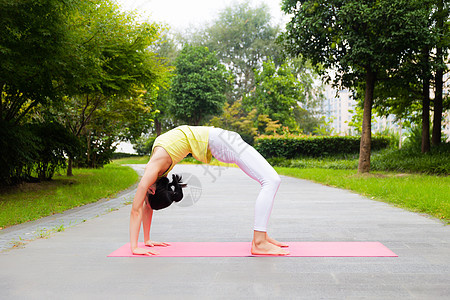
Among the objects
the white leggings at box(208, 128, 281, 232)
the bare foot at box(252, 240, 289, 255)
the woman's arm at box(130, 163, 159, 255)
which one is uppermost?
the white leggings at box(208, 128, 281, 232)

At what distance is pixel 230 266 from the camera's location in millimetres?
3703

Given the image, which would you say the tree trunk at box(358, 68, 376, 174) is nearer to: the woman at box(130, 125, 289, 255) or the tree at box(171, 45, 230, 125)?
the woman at box(130, 125, 289, 255)

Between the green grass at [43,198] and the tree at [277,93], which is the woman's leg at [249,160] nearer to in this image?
the green grass at [43,198]

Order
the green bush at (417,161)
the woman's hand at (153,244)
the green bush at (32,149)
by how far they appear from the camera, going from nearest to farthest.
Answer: the woman's hand at (153,244), the green bush at (32,149), the green bush at (417,161)

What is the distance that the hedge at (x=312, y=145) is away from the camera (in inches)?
926

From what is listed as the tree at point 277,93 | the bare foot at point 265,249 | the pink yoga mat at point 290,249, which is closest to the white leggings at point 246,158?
the bare foot at point 265,249

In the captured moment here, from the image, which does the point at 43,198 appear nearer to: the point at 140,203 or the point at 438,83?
the point at 140,203

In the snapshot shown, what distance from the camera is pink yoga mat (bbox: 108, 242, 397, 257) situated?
13.5 ft

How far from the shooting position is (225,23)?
47.7 meters

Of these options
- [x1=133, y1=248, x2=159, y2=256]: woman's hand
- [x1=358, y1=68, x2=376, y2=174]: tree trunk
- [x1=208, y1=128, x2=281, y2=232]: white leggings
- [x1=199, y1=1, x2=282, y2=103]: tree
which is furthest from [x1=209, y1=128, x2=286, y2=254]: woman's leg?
[x1=199, y1=1, x2=282, y2=103]: tree

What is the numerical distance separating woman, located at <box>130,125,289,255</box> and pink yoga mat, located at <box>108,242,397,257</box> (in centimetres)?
19

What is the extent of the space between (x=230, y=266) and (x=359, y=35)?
12.2m

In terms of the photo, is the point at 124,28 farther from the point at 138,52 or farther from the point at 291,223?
the point at 291,223

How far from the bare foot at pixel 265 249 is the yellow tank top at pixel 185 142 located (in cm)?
→ 103
